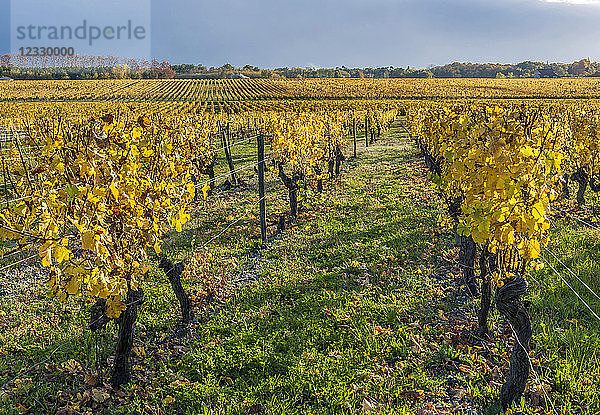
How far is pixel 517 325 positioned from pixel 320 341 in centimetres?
192

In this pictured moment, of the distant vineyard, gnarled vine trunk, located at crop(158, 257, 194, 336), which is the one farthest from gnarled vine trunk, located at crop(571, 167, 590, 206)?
the distant vineyard

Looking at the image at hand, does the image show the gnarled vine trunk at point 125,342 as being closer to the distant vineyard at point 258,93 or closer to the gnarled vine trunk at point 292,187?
the gnarled vine trunk at point 292,187

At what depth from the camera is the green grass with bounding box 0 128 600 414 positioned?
124 inches

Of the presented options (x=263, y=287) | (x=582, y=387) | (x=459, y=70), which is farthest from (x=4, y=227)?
(x=459, y=70)

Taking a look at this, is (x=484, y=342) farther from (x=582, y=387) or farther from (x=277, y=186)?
(x=277, y=186)

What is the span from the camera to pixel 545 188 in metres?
2.75

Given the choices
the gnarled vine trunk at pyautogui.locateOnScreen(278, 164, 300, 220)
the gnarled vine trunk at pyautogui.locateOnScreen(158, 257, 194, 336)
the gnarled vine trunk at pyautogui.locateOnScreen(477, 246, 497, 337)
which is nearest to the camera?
the gnarled vine trunk at pyautogui.locateOnScreen(477, 246, 497, 337)

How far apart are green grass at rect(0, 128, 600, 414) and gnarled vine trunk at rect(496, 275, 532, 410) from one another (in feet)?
0.85

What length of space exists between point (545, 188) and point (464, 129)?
3.44 ft

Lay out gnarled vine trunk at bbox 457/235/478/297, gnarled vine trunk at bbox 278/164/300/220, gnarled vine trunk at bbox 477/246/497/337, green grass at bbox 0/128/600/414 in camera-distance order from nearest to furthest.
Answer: green grass at bbox 0/128/600/414
gnarled vine trunk at bbox 477/246/497/337
gnarled vine trunk at bbox 457/235/478/297
gnarled vine trunk at bbox 278/164/300/220

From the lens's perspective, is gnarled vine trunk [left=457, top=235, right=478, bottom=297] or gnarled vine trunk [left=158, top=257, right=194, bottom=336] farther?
gnarled vine trunk [left=457, top=235, right=478, bottom=297]

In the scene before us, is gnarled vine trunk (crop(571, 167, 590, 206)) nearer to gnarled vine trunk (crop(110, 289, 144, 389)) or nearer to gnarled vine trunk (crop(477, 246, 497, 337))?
gnarled vine trunk (crop(477, 246, 497, 337))

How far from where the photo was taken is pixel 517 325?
108 inches

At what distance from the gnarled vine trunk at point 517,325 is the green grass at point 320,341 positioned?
0.26 m
